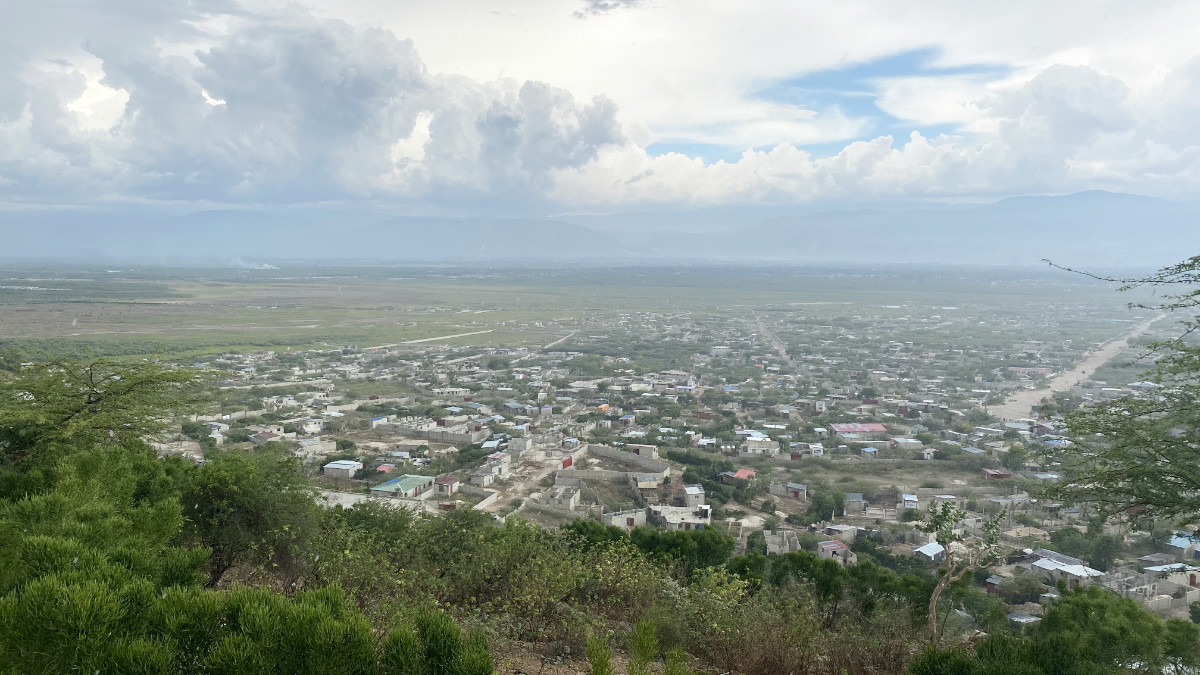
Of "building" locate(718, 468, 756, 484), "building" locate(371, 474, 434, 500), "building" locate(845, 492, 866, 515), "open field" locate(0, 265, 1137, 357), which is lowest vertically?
"building" locate(845, 492, 866, 515)

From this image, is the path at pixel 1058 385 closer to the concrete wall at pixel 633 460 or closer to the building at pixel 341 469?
the concrete wall at pixel 633 460

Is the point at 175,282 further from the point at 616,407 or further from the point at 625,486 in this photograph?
the point at 625,486

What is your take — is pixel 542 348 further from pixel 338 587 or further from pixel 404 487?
pixel 338 587

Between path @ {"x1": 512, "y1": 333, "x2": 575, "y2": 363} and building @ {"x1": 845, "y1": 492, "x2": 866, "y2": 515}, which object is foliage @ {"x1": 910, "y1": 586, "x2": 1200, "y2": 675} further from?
path @ {"x1": 512, "y1": 333, "x2": 575, "y2": 363}

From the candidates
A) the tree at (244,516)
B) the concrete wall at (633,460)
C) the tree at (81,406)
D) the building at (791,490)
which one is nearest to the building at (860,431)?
the building at (791,490)

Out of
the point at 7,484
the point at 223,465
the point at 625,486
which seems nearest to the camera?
the point at 7,484

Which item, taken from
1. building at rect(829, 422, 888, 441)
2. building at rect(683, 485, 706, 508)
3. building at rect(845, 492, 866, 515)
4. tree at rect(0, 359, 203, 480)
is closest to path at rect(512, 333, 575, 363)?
building at rect(829, 422, 888, 441)

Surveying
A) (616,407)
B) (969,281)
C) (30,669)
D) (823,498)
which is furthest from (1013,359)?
(969,281)
